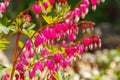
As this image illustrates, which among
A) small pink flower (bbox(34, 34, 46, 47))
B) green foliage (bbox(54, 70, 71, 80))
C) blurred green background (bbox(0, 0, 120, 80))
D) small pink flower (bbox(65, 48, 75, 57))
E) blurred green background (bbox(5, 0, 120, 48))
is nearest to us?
small pink flower (bbox(34, 34, 46, 47))

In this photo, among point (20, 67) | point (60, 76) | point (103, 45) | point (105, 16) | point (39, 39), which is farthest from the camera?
point (105, 16)

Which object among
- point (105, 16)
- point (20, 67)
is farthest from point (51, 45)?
point (105, 16)

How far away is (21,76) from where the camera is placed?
2535 millimetres

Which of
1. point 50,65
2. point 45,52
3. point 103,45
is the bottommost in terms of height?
point 50,65

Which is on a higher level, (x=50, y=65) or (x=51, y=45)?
(x=51, y=45)

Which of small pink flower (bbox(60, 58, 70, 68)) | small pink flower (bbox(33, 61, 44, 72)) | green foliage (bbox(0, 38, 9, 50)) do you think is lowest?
small pink flower (bbox(33, 61, 44, 72))

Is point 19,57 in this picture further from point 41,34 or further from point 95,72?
point 95,72

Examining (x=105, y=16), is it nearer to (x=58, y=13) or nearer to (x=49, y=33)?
(x=58, y=13)

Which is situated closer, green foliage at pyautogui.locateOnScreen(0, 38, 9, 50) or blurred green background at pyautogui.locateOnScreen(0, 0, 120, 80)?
green foliage at pyautogui.locateOnScreen(0, 38, 9, 50)

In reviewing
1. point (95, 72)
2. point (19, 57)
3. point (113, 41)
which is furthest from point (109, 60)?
point (19, 57)

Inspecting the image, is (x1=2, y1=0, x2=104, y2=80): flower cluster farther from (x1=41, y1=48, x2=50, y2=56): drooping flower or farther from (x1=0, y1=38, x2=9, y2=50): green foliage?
(x1=0, y1=38, x2=9, y2=50): green foliage

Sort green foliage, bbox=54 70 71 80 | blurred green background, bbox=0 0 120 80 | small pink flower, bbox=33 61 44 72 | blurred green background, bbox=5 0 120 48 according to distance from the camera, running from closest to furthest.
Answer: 1. small pink flower, bbox=33 61 44 72
2. green foliage, bbox=54 70 71 80
3. blurred green background, bbox=0 0 120 80
4. blurred green background, bbox=5 0 120 48

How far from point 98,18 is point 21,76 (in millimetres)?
8095

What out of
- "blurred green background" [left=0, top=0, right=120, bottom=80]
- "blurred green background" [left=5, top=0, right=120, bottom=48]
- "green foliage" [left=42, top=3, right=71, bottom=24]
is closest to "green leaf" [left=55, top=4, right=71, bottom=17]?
"green foliage" [left=42, top=3, right=71, bottom=24]
